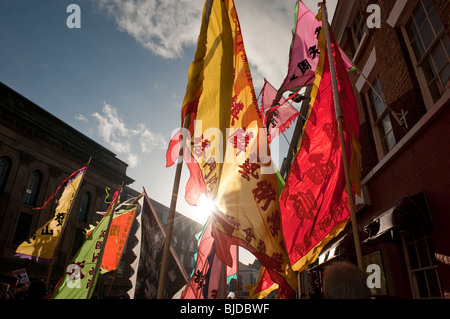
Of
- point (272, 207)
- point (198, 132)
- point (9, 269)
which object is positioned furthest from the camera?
point (9, 269)

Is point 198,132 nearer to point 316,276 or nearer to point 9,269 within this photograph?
point 316,276

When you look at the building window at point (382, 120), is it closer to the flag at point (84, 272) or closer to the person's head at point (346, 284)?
the person's head at point (346, 284)

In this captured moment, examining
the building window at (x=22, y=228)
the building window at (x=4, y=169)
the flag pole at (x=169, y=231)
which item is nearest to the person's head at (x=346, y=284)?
the flag pole at (x=169, y=231)

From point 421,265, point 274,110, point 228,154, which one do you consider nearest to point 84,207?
point 274,110

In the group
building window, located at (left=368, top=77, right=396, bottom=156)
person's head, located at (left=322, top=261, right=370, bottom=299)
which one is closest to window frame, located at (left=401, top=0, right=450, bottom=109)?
building window, located at (left=368, top=77, right=396, bottom=156)

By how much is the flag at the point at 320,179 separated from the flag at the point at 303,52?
2.21 feet

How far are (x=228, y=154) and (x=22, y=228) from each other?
24.2 m

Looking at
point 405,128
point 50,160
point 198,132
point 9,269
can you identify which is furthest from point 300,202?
point 50,160

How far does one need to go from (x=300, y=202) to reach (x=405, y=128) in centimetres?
328

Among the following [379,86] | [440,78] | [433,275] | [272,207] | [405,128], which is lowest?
[433,275]

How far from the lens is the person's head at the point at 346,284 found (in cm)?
177

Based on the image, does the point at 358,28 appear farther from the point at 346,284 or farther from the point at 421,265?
the point at 346,284

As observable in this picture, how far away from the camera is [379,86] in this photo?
24.4 ft
